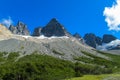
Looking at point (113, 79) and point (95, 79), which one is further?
point (95, 79)

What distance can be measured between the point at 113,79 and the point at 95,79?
53.0 feet

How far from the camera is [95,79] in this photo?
431 ft

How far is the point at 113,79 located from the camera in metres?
116
